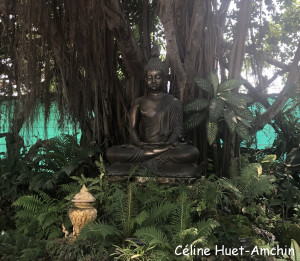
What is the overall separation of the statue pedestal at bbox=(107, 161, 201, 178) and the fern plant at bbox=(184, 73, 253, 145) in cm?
48

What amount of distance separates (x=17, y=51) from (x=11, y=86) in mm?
686

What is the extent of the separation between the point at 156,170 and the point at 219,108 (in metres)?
1.10

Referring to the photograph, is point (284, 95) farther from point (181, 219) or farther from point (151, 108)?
point (181, 219)

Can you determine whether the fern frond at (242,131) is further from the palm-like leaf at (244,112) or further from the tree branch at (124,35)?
the tree branch at (124,35)

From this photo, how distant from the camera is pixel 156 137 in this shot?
4672 mm

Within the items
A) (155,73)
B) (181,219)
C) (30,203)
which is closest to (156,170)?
(155,73)

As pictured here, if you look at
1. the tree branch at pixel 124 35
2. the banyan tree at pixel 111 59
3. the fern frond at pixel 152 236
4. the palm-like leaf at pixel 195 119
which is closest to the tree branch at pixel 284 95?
the banyan tree at pixel 111 59

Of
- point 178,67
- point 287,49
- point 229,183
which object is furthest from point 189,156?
point 287,49

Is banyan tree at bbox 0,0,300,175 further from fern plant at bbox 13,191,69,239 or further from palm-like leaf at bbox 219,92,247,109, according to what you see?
fern plant at bbox 13,191,69,239

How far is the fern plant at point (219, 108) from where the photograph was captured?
4504 millimetres

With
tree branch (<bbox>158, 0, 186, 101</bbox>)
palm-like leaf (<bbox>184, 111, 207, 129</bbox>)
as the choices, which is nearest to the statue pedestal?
palm-like leaf (<bbox>184, 111, 207, 129</bbox>)

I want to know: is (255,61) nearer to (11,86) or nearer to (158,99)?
(158,99)

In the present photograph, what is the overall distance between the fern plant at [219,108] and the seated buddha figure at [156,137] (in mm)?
241

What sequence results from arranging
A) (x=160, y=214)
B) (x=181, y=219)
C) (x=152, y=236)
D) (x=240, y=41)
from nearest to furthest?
(x=152, y=236)
(x=181, y=219)
(x=160, y=214)
(x=240, y=41)
